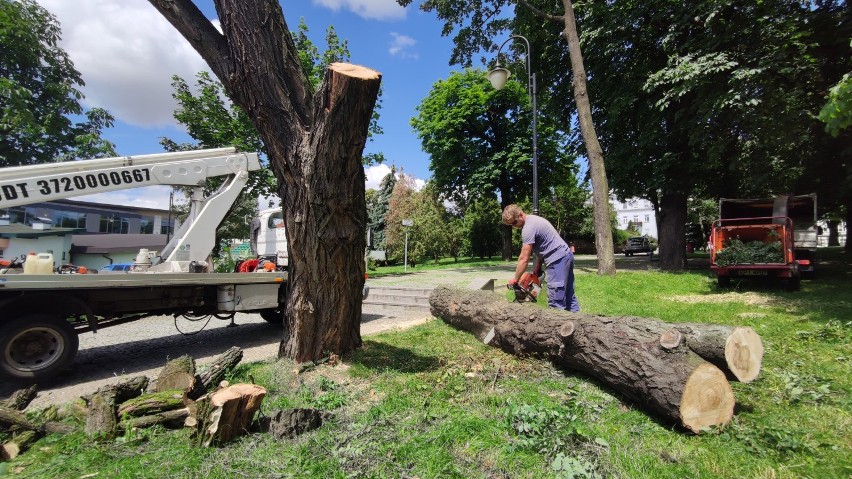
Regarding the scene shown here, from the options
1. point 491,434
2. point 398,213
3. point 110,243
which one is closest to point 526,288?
point 491,434

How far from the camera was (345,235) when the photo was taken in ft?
12.3

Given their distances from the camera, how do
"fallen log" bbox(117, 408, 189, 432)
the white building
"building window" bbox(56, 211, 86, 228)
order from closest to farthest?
1. "fallen log" bbox(117, 408, 189, 432)
2. "building window" bbox(56, 211, 86, 228)
3. the white building

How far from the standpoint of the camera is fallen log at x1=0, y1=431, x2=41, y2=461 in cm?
244

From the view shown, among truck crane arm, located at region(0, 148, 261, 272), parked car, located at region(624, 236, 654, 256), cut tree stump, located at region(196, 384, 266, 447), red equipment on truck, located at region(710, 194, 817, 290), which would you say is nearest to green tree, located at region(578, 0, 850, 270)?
red equipment on truck, located at region(710, 194, 817, 290)

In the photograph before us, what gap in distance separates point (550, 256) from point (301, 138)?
10.5 feet

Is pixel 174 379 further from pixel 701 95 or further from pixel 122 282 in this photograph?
pixel 701 95

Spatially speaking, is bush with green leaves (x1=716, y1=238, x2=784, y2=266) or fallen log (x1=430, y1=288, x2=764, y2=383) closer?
fallen log (x1=430, y1=288, x2=764, y2=383)

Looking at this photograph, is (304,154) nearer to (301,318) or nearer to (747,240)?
(301,318)

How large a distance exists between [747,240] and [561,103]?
26.6 ft

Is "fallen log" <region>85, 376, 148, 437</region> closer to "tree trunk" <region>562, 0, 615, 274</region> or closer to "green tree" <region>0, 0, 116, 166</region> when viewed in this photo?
"tree trunk" <region>562, 0, 615, 274</region>

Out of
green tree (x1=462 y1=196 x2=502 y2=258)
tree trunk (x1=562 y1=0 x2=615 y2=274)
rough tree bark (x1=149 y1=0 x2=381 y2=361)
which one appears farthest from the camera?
green tree (x1=462 y1=196 x2=502 y2=258)

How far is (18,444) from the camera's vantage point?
2.53 metres

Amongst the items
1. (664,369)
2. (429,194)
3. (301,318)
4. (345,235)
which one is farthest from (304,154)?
(429,194)

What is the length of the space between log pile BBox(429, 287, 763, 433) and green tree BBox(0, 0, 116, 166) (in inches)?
748
